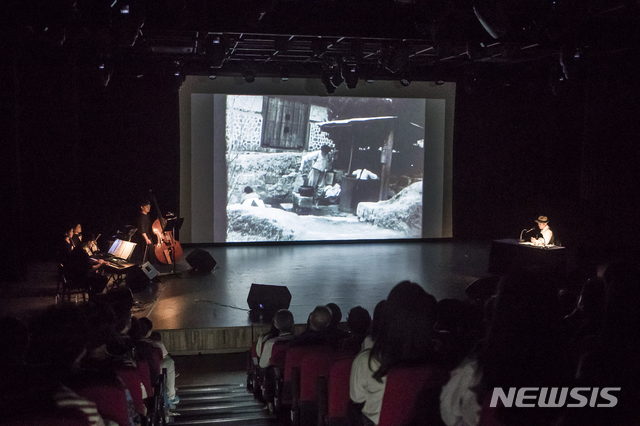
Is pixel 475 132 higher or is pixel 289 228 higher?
pixel 475 132

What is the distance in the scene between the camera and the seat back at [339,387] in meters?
2.74

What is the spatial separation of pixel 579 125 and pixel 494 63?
12.4ft

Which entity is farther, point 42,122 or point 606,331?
point 42,122

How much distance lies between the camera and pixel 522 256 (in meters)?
8.09

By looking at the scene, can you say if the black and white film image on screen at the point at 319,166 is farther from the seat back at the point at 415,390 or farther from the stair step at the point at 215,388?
the seat back at the point at 415,390

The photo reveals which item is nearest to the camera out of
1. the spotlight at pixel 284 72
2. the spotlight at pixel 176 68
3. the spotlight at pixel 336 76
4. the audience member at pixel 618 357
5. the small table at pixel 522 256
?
the audience member at pixel 618 357

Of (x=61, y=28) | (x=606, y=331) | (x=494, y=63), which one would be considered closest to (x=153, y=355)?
(x=606, y=331)

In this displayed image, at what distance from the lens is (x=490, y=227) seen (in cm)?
1295

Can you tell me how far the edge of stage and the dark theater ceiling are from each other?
10.0 ft

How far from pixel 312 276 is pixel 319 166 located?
12.0 ft

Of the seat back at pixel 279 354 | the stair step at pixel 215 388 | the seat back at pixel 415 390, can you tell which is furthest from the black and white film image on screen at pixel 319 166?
the seat back at pixel 415 390

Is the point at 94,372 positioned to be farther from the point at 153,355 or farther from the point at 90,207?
the point at 90,207

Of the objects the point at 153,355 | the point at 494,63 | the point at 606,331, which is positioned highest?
the point at 494,63

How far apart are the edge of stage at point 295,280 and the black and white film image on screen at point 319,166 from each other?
1.62 feet
